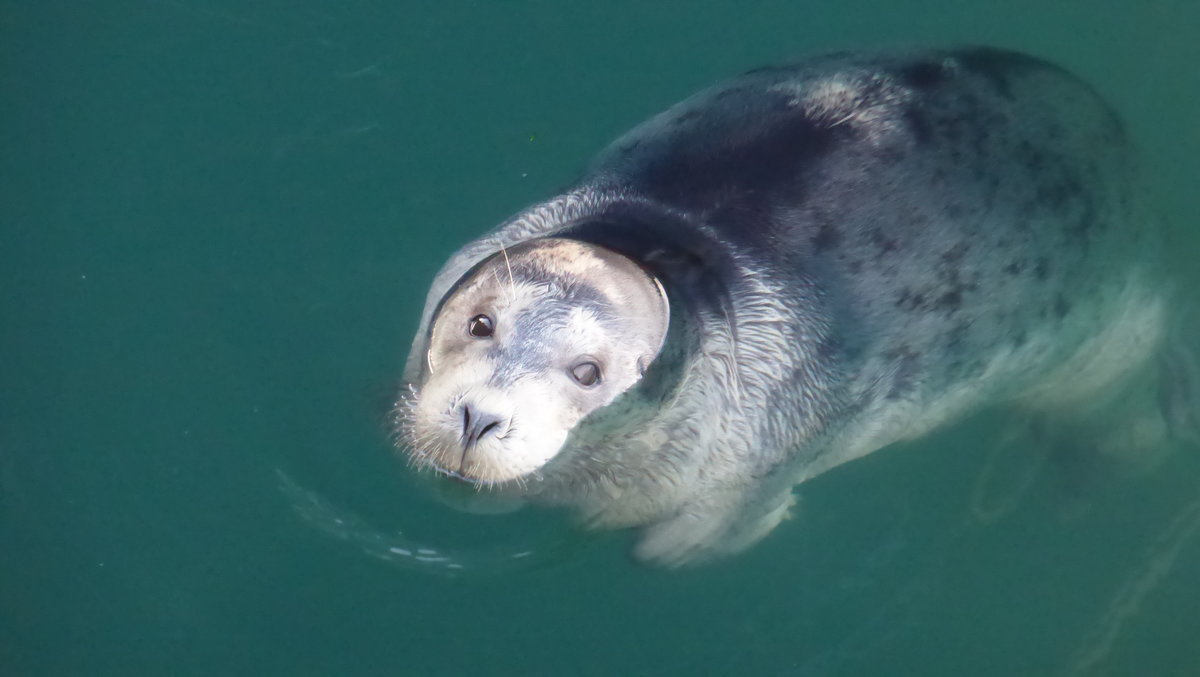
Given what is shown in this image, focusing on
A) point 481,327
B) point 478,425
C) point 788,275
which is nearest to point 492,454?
point 478,425

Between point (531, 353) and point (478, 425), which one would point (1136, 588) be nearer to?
point (531, 353)

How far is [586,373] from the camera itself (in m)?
3.90

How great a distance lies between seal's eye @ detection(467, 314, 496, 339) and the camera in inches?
154

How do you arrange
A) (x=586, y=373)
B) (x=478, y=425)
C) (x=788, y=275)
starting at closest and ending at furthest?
(x=478, y=425) → (x=586, y=373) → (x=788, y=275)

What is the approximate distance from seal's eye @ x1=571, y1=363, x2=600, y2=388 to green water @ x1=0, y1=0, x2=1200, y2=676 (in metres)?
1.94

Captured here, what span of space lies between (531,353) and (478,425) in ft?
1.16

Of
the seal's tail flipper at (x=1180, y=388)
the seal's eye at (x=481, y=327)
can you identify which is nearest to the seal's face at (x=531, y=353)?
the seal's eye at (x=481, y=327)

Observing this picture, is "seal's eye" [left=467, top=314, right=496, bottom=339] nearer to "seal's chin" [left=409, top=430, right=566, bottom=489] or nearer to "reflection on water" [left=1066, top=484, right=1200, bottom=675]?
"seal's chin" [left=409, top=430, right=566, bottom=489]

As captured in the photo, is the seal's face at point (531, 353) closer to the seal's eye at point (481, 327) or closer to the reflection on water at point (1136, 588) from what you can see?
the seal's eye at point (481, 327)

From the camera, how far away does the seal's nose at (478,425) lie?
3.60 m

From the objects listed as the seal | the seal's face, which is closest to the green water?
the seal

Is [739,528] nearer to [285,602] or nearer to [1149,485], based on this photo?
[285,602]

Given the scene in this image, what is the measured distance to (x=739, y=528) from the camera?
5379 millimetres

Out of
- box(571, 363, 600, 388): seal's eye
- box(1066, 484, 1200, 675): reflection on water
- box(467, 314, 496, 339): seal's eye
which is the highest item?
box(467, 314, 496, 339): seal's eye
